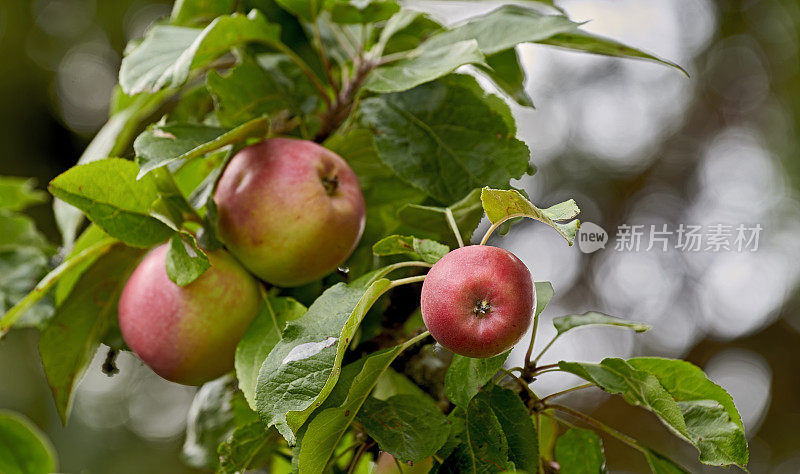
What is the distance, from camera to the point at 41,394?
2.19 meters

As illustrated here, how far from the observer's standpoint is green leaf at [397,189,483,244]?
42 centimetres

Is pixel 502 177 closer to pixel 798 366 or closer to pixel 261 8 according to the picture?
pixel 261 8

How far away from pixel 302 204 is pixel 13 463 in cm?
44

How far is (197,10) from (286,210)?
24 centimetres

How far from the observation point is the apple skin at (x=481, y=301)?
0.31 m

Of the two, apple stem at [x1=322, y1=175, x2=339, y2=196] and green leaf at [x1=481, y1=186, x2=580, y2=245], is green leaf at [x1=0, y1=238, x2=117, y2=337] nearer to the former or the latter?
apple stem at [x1=322, y1=175, x2=339, y2=196]

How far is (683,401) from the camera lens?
409 mm

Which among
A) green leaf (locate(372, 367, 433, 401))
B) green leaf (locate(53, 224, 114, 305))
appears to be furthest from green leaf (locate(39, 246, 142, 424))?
green leaf (locate(372, 367, 433, 401))

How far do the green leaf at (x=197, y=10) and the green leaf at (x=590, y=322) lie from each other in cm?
38

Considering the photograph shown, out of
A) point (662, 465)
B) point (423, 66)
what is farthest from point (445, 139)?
point (662, 465)

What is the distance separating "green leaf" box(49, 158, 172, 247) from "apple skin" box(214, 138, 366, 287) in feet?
0.15

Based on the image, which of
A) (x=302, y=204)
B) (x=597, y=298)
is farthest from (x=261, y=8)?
(x=597, y=298)

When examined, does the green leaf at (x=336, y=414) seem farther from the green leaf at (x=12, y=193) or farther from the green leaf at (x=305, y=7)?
the green leaf at (x=12, y=193)

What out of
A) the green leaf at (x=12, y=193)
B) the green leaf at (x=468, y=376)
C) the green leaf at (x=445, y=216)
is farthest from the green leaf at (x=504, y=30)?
the green leaf at (x=12, y=193)
